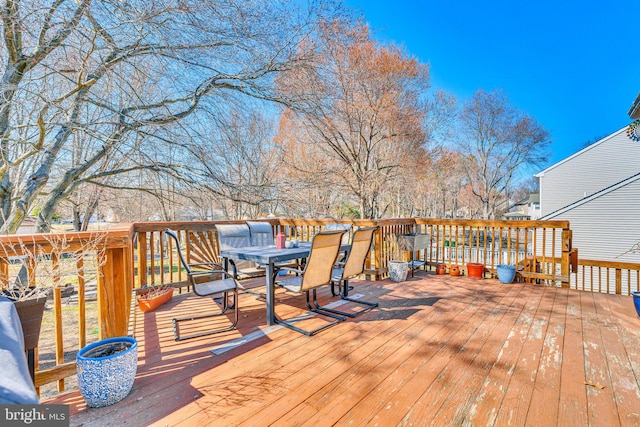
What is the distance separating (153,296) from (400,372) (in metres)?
3.13

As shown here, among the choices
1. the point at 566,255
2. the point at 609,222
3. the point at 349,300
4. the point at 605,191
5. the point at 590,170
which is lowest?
the point at 349,300

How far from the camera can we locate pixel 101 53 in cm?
439

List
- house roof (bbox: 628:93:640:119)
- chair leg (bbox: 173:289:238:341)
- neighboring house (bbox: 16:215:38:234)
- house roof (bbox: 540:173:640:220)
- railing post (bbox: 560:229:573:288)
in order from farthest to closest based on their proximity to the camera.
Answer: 1. house roof (bbox: 540:173:640:220)
2. neighboring house (bbox: 16:215:38:234)
3. railing post (bbox: 560:229:573:288)
4. house roof (bbox: 628:93:640:119)
5. chair leg (bbox: 173:289:238:341)

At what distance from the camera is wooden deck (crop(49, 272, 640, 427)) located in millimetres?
1764

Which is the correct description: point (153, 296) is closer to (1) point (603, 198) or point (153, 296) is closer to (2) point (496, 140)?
(1) point (603, 198)

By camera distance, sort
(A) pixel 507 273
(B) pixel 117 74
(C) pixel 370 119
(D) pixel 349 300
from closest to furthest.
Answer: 1. (D) pixel 349 300
2. (B) pixel 117 74
3. (A) pixel 507 273
4. (C) pixel 370 119

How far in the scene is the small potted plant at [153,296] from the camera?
371cm

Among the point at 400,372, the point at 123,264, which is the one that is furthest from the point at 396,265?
the point at 123,264

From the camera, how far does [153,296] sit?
378 centimetres

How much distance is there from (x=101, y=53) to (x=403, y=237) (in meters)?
5.69

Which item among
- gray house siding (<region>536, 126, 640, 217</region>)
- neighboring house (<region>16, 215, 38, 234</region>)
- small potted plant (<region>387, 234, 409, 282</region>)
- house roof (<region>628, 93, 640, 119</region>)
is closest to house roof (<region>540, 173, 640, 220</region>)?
gray house siding (<region>536, 126, 640, 217</region>)

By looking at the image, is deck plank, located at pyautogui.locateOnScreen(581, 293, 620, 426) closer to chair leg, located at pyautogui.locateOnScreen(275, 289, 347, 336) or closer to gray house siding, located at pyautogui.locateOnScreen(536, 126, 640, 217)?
chair leg, located at pyautogui.locateOnScreen(275, 289, 347, 336)

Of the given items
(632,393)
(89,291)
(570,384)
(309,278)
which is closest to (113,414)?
(309,278)

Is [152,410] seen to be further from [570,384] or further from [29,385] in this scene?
[570,384]
